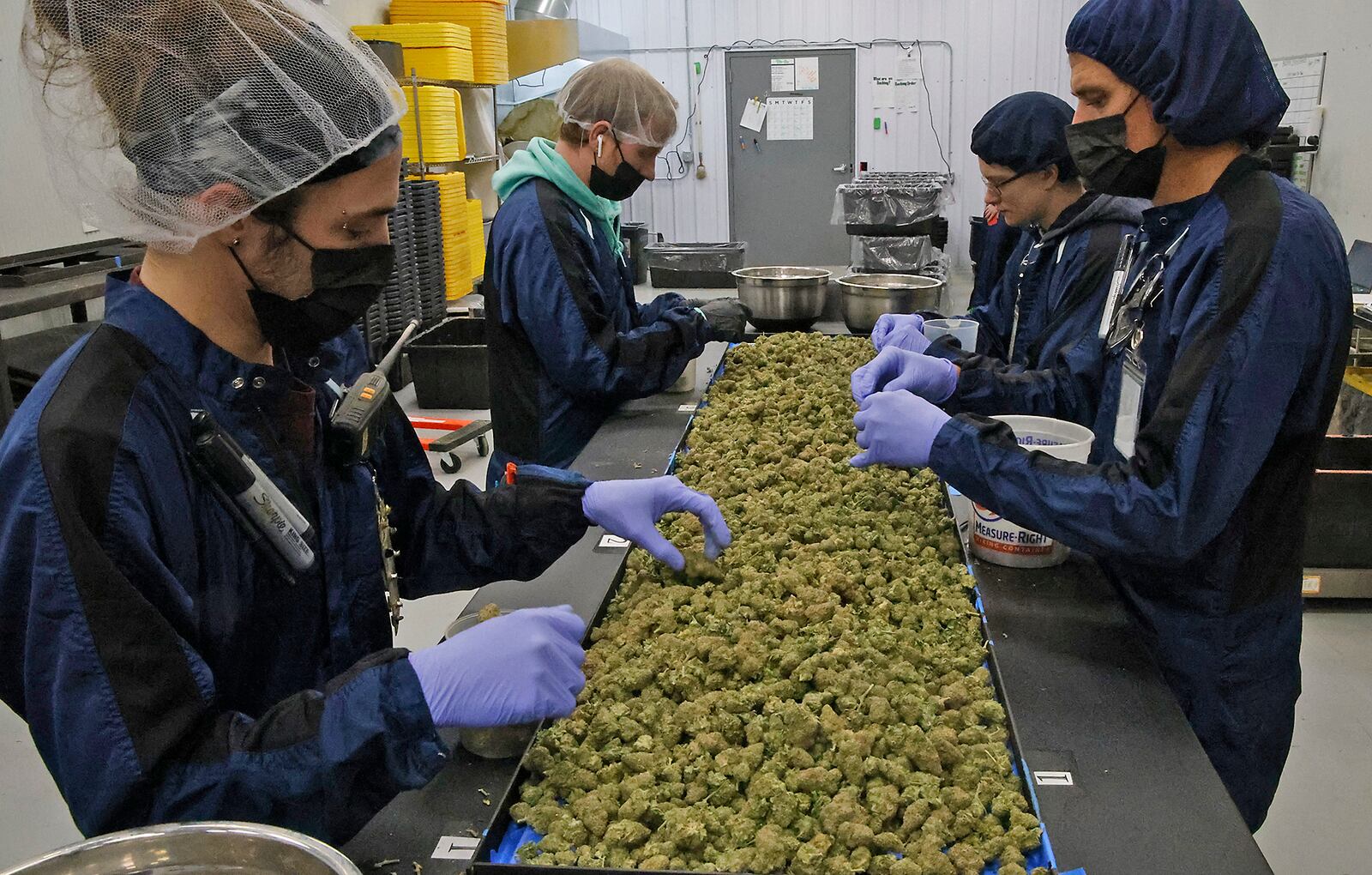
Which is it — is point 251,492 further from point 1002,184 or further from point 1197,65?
point 1002,184

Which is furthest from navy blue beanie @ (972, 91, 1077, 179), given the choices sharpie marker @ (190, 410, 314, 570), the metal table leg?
the metal table leg

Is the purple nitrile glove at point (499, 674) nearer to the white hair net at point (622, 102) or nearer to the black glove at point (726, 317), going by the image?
the white hair net at point (622, 102)

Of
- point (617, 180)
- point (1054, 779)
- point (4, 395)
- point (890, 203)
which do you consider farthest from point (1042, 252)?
point (890, 203)

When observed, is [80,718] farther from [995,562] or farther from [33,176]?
[33,176]

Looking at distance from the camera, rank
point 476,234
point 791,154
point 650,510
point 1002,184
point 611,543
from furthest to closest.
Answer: point 791,154
point 476,234
point 1002,184
point 611,543
point 650,510

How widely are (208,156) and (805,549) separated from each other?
1014mm

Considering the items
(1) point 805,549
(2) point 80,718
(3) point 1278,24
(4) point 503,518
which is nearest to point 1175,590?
(1) point 805,549

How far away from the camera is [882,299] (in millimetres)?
3188

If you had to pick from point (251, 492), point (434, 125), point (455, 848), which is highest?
point (434, 125)

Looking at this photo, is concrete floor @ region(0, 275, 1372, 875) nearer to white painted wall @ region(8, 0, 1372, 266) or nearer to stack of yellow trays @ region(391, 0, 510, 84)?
A: stack of yellow trays @ region(391, 0, 510, 84)

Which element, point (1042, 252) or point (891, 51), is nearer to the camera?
point (1042, 252)

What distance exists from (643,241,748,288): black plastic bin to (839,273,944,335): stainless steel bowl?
1278 millimetres

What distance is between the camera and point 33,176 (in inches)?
Result: 145

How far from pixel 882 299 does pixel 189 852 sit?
9.06 feet
